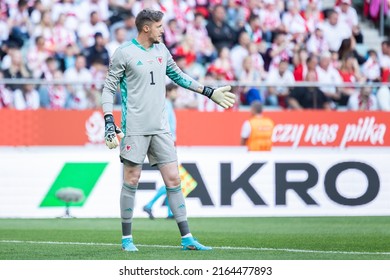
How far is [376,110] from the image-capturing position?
875 inches

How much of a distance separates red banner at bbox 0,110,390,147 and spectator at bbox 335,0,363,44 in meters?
4.11

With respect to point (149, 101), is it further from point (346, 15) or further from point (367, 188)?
point (346, 15)

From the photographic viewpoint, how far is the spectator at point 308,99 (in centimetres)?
2208

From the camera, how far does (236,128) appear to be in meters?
22.1

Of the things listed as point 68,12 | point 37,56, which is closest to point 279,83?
point 37,56

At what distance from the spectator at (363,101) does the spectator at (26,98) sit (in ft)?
20.4

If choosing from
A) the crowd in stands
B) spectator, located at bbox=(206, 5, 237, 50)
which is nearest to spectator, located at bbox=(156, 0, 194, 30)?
the crowd in stands

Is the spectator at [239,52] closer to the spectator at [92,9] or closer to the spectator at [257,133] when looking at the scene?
the spectator at [92,9]

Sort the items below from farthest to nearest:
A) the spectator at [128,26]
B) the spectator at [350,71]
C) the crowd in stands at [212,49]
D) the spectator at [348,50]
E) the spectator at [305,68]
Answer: the spectator at [348,50]
the spectator at [350,71]
the spectator at [128,26]
the spectator at [305,68]
the crowd in stands at [212,49]

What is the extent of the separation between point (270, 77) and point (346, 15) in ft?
12.1

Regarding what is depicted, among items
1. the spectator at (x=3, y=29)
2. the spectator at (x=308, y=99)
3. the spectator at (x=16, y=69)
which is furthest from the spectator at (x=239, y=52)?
the spectator at (x=3, y=29)

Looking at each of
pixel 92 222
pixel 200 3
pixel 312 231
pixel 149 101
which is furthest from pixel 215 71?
pixel 149 101

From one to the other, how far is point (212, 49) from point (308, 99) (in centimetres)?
269

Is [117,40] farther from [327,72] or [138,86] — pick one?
[138,86]
